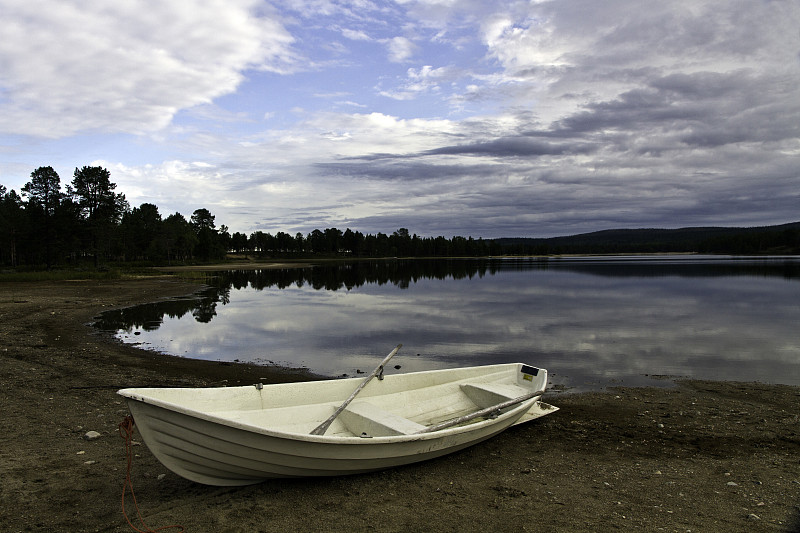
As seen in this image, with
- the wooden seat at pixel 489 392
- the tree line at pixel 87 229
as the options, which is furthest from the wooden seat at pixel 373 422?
the tree line at pixel 87 229

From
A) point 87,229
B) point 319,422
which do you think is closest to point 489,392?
point 319,422

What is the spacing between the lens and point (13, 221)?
5166 cm

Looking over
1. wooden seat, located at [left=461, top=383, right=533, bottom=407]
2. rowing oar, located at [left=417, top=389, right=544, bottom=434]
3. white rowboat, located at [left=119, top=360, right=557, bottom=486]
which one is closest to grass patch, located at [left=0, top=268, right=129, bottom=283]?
white rowboat, located at [left=119, top=360, right=557, bottom=486]

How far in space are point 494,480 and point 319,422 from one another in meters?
2.54

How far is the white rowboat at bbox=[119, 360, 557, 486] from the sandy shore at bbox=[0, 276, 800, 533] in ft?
1.14

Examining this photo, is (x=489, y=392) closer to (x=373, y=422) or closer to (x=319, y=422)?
(x=373, y=422)

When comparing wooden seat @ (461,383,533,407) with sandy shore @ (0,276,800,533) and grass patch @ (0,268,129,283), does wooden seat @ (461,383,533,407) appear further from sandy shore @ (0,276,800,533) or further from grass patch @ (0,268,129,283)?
grass patch @ (0,268,129,283)

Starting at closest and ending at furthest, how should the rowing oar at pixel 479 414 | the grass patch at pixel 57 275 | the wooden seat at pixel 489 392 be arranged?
the rowing oar at pixel 479 414
the wooden seat at pixel 489 392
the grass patch at pixel 57 275

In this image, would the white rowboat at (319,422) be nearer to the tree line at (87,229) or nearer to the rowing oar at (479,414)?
the rowing oar at (479,414)

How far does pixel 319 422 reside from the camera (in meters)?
6.75

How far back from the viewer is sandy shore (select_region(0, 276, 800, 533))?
502 cm

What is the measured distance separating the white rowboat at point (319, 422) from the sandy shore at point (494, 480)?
0.35 meters

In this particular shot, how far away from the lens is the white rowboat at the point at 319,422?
194 inches

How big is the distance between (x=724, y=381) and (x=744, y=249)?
590 feet
